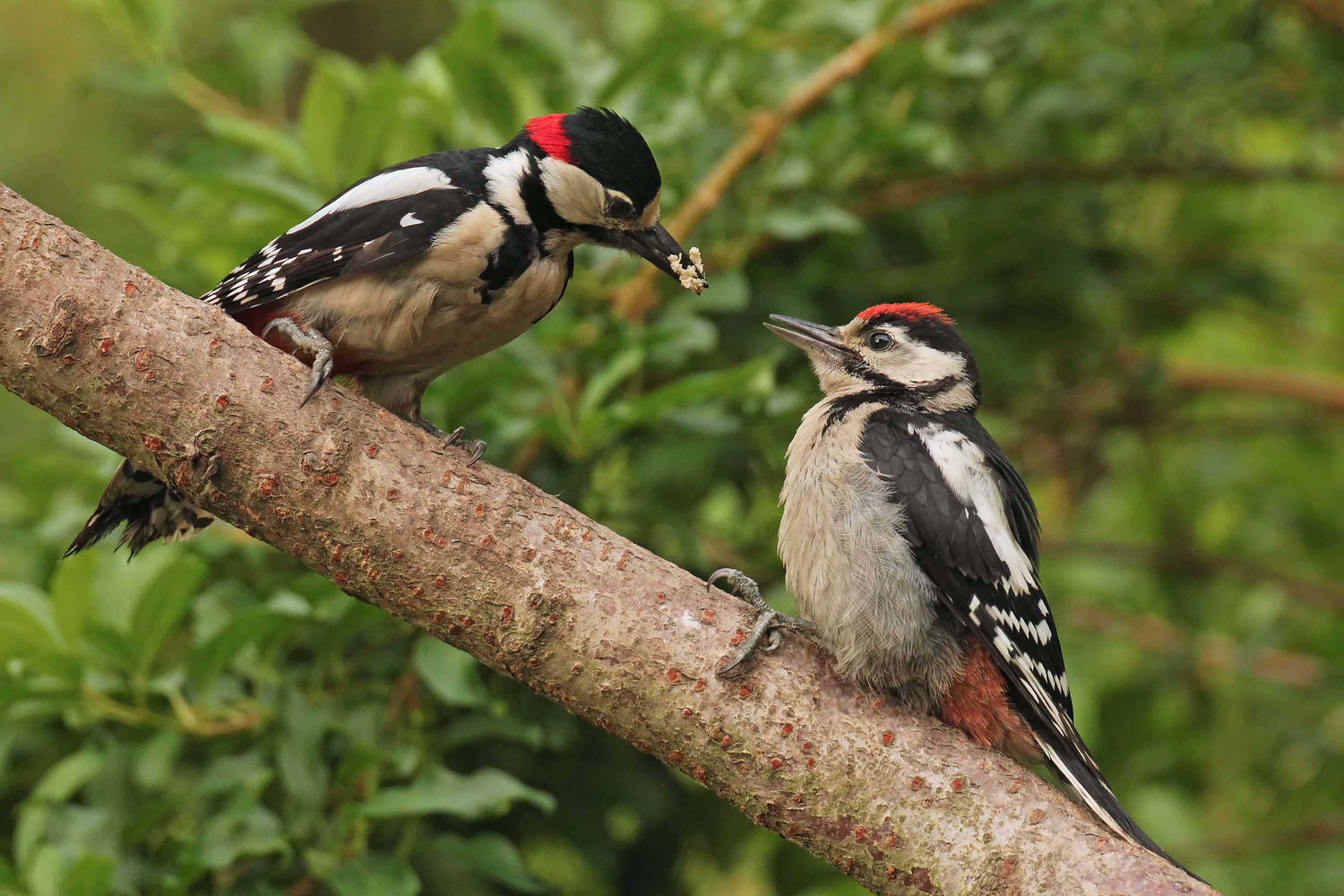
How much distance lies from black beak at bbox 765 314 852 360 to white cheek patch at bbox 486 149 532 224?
2.51 ft

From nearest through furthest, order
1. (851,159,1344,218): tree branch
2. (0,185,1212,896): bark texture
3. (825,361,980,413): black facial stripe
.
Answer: (0,185,1212,896): bark texture → (825,361,980,413): black facial stripe → (851,159,1344,218): tree branch

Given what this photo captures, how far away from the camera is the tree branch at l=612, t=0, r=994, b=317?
3.30m

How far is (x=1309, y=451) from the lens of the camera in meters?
4.67

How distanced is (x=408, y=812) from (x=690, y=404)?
3.96 ft

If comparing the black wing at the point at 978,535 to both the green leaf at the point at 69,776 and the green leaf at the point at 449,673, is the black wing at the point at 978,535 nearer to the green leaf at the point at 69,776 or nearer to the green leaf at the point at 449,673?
the green leaf at the point at 449,673

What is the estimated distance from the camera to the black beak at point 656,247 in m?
2.84

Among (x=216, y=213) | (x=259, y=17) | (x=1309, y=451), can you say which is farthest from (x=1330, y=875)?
(x=259, y=17)

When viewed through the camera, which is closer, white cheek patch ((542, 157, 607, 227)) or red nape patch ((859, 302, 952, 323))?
white cheek patch ((542, 157, 607, 227))

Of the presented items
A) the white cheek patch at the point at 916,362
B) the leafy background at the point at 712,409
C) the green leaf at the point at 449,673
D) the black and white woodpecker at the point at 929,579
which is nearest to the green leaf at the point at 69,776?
the leafy background at the point at 712,409

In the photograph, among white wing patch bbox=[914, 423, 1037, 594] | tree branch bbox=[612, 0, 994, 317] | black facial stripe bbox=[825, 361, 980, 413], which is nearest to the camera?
white wing patch bbox=[914, 423, 1037, 594]

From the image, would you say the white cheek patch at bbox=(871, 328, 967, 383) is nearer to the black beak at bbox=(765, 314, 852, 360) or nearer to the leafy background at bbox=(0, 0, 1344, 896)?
the black beak at bbox=(765, 314, 852, 360)

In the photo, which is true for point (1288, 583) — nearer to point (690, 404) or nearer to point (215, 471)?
point (690, 404)

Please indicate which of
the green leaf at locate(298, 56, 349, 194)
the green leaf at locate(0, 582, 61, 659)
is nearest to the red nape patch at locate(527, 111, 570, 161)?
the green leaf at locate(298, 56, 349, 194)

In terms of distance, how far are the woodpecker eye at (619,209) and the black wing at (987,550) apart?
29.7 inches
